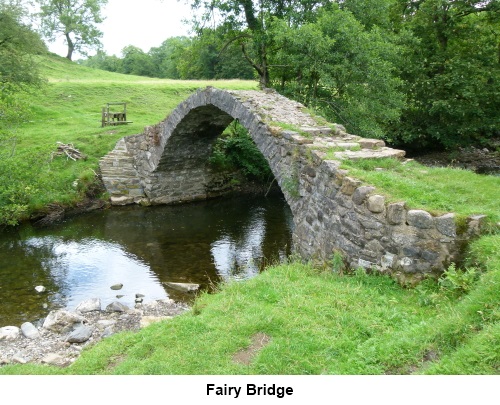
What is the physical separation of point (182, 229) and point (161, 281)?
429 cm

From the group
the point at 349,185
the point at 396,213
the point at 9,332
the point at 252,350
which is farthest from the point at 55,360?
the point at 396,213

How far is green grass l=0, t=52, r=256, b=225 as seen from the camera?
14.8 metres

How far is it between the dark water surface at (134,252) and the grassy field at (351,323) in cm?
257

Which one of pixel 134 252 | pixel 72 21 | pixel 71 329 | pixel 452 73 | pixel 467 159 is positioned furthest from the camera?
pixel 72 21

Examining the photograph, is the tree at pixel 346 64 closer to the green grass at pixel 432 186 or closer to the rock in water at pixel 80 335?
the green grass at pixel 432 186

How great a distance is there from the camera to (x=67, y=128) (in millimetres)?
21875

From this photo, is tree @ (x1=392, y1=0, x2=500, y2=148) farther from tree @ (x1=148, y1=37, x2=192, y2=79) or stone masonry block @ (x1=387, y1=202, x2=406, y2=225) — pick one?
tree @ (x1=148, y1=37, x2=192, y2=79)

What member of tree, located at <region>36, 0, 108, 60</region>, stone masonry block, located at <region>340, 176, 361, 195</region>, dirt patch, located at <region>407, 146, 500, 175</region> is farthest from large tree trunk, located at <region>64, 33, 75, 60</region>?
stone masonry block, located at <region>340, 176, 361, 195</region>

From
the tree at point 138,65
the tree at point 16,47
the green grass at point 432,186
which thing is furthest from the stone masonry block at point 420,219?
the tree at point 138,65

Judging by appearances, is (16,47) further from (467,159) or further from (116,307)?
(467,159)

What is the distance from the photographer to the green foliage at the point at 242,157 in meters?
19.4

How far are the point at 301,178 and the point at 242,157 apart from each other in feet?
35.0
